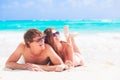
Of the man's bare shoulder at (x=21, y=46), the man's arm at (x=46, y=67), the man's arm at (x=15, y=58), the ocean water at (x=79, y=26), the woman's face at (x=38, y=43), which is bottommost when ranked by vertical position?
the ocean water at (x=79, y=26)

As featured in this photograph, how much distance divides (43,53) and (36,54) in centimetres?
10

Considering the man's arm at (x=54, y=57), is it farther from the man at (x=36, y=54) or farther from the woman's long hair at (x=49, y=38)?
the woman's long hair at (x=49, y=38)

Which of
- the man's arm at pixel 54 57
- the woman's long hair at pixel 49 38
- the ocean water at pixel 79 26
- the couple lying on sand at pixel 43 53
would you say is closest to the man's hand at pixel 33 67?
the couple lying on sand at pixel 43 53

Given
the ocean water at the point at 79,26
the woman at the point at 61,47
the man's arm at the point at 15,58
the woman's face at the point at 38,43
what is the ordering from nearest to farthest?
the woman's face at the point at 38,43, the man's arm at the point at 15,58, the woman at the point at 61,47, the ocean water at the point at 79,26

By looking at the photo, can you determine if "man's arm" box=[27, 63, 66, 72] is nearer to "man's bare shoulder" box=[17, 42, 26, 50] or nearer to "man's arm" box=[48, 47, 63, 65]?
"man's arm" box=[48, 47, 63, 65]

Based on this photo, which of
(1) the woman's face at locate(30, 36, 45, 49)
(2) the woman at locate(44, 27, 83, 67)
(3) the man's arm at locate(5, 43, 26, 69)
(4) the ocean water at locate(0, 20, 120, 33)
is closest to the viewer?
(1) the woman's face at locate(30, 36, 45, 49)

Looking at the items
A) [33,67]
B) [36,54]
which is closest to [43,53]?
[36,54]

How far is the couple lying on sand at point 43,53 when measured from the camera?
4254 mm

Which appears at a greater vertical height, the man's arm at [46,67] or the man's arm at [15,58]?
the man's arm at [15,58]

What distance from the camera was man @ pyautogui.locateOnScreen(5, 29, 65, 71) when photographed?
4242 millimetres

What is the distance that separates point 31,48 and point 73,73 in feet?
1.94

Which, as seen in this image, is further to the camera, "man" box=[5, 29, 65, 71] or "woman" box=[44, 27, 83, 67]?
"woman" box=[44, 27, 83, 67]

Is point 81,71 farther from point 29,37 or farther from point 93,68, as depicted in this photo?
point 29,37

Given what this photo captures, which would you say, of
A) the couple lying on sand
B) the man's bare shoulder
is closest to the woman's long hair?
the couple lying on sand
